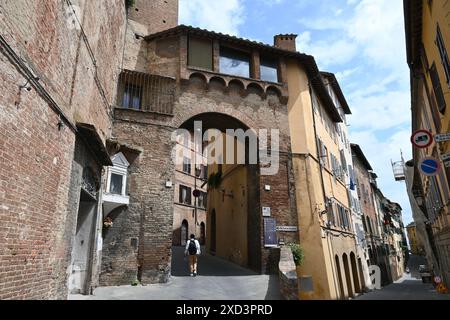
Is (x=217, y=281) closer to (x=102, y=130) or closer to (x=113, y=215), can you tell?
(x=113, y=215)

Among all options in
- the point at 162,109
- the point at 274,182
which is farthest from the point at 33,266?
the point at 274,182

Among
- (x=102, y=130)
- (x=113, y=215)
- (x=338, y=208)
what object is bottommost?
(x=113, y=215)

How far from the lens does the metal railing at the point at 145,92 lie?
12.6 metres

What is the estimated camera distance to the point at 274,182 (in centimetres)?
1359

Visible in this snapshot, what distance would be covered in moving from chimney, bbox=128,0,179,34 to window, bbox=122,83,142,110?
3.73m

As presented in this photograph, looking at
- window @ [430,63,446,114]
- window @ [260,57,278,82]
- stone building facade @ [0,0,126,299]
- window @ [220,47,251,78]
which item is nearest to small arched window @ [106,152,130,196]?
stone building facade @ [0,0,126,299]

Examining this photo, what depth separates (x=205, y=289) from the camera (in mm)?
9547

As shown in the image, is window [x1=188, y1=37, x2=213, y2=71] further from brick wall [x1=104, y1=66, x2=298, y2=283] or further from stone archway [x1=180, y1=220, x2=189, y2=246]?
stone archway [x1=180, y1=220, x2=189, y2=246]

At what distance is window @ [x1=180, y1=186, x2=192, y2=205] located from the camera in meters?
30.2

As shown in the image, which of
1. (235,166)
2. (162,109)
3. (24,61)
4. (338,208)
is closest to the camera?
(24,61)

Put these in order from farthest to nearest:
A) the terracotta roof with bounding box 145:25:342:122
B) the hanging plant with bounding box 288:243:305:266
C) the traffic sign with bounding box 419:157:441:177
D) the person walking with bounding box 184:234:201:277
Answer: the terracotta roof with bounding box 145:25:342:122
the hanging plant with bounding box 288:243:305:266
the person walking with bounding box 184:234:201:277
the traffic sign with bounding box 419:157:441:177

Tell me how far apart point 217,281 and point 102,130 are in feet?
21.0

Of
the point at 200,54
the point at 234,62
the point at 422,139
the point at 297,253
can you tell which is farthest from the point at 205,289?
the point at 234,62

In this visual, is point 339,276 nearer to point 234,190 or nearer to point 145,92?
point 234,190
